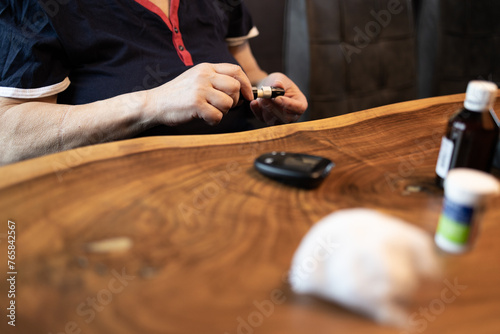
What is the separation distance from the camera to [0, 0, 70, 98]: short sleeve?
874 mm

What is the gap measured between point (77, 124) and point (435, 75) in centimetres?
193

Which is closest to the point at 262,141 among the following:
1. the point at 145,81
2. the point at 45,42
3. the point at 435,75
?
the point at 145,81

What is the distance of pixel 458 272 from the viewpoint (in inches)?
18.8

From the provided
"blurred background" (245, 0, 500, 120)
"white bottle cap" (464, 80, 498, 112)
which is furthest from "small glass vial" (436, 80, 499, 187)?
"blurred background" (245, 0, 500, 120)

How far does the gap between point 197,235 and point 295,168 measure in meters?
0.20

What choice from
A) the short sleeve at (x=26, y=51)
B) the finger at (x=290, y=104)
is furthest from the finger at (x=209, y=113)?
the short sleeve at (x=26, y=51)

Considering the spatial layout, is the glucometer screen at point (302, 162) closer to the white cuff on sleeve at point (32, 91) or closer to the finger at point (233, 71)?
the finger at point (233, 71)

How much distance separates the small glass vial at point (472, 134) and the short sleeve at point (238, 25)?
883mm

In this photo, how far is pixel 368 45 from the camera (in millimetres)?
1812

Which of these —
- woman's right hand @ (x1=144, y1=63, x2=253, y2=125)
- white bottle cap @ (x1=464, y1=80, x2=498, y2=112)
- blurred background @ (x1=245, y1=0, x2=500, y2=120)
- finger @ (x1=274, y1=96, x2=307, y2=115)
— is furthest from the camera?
blurred background @ (x1=245, y1=0, x2=500, y2=120)

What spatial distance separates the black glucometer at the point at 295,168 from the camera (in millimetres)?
625

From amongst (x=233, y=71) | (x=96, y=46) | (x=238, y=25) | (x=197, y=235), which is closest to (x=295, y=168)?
(x=197, y=235)

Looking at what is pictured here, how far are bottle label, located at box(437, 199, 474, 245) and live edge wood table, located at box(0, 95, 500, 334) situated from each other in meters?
0.03

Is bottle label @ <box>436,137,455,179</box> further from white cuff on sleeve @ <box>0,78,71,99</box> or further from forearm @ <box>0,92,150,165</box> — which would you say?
white cuff on sleeve @ <box>0,78,71,99</box>
